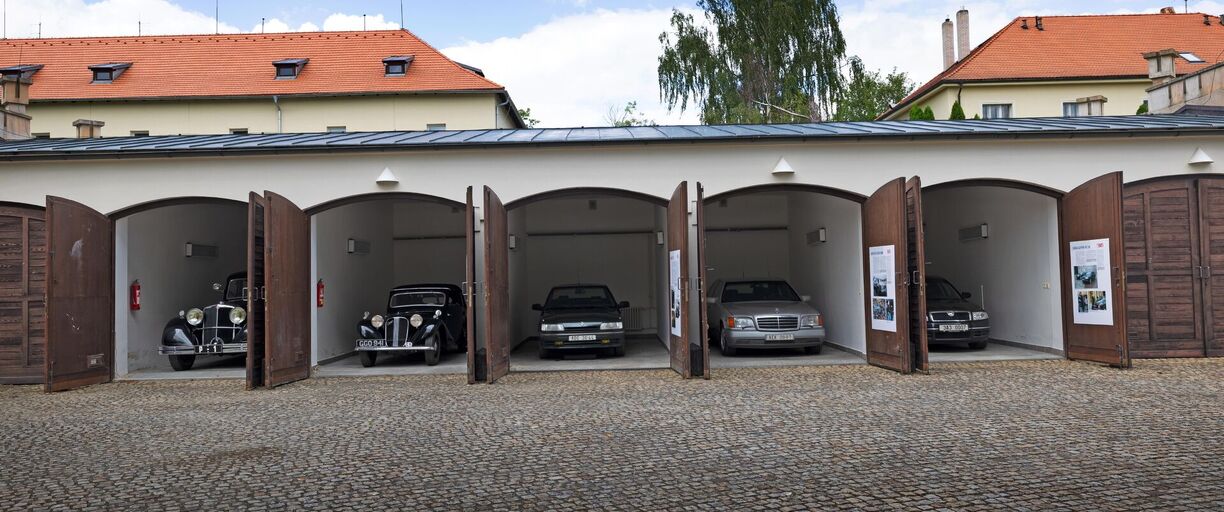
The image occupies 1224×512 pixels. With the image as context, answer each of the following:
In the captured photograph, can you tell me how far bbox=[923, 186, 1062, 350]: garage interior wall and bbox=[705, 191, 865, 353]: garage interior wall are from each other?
62.8 inches

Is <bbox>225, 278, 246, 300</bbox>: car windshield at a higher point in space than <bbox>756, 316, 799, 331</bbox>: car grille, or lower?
higher

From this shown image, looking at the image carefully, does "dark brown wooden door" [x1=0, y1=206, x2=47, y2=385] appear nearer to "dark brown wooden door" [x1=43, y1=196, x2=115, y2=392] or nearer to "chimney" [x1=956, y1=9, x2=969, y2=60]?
"dark brown wooden door" [x1=43, y1=196, x2=115, y2=392]

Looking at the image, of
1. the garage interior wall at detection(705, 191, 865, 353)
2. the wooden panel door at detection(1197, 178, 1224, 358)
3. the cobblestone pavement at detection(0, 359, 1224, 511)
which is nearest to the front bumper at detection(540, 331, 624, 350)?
the garage interior wall at detection(705, 191, 865, 353)

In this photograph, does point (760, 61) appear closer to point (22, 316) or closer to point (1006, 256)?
point (1006, 256)

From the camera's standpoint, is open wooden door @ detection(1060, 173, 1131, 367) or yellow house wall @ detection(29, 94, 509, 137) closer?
open wooden door @ detection(1060, 173, 1131, 367)

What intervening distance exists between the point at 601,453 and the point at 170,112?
99.1 ft

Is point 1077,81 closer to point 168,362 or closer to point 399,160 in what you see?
point 399,160

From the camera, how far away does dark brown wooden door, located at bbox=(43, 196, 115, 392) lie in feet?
35.3

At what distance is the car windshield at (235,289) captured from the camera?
13898mm

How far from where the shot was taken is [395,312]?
14656 mm

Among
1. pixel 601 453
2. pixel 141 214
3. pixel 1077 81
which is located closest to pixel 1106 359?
pixel 601 453

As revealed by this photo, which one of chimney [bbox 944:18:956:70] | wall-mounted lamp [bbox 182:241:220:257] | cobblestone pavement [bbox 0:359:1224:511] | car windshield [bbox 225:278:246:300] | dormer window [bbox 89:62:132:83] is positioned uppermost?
chimney [bbox 944:18:956:70]

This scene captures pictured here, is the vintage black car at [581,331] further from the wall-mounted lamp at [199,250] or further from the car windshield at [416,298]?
the wall-mounted lamp at [199,250]

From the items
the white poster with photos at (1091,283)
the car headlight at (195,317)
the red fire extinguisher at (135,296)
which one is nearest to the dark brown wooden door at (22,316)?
the red fire extinguisher at (135,296)
